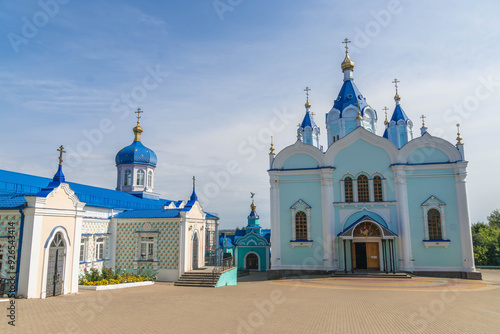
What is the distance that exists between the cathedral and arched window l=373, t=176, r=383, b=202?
10.4 metres

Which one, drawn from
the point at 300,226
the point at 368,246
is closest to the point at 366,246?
the point at 368,246

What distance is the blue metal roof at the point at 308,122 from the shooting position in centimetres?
3244

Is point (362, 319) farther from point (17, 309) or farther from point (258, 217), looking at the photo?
point (258, 217)

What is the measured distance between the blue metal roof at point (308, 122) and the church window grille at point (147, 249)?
18.7m

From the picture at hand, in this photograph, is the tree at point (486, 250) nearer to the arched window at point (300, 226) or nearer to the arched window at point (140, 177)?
the arched window at point (300, 226)

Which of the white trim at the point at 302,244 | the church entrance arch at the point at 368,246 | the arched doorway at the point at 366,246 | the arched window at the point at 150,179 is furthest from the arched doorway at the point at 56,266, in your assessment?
the arched doorway at the point at 366,246

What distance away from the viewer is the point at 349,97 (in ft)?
90.8

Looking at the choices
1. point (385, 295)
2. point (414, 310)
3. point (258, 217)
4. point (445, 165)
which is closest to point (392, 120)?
point (445, 165)

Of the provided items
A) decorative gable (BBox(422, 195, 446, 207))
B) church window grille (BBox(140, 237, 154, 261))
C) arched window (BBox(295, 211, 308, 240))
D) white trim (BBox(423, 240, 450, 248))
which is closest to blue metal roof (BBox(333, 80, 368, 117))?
decorative gable (BBox(422, 195, 446, 207))

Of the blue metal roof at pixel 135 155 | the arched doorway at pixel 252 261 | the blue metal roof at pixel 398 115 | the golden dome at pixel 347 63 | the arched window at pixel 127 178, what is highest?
the golden dome at pixel 347 63

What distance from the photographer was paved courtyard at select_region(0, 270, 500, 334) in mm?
8398

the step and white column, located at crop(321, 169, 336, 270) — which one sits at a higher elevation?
white column, located at crop(321, 169, 336, 270)

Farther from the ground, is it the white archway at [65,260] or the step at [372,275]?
the white archway at [65,260]

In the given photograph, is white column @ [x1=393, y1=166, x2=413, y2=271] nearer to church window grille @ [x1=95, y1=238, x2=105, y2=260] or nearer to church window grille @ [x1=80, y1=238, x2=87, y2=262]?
church window grille @ [x1=95, y1=238, x2=105, y2=260]
